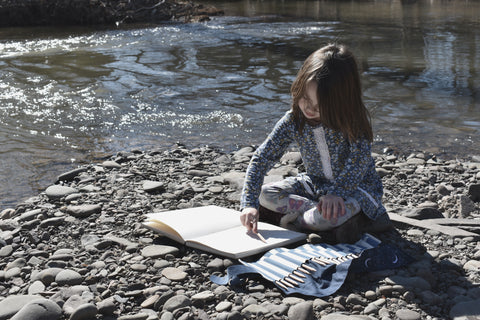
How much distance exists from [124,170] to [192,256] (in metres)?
1.91

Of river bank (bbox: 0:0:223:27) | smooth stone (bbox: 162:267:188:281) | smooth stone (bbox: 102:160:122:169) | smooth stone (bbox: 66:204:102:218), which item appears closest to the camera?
smooth stone (bbox: 162:267:188:281)

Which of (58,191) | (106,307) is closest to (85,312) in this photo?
(106,307)

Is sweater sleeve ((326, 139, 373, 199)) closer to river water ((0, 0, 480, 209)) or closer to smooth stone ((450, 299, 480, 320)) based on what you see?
smooth stone ((450, 299, 480, 320))

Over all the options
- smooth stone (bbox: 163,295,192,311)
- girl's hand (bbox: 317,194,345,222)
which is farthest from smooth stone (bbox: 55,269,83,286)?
girl's hand (bbox: 317,194,345,222)

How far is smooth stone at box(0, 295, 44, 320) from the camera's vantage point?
256cm

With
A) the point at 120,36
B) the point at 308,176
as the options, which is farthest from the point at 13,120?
the point at 120,36

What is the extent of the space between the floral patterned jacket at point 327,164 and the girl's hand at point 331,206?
0.11 meters

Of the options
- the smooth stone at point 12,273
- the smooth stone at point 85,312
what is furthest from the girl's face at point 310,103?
the smooth stone at point 12,273

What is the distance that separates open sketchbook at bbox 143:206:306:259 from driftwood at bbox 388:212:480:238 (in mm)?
710

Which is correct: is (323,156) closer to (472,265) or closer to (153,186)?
(472,265)

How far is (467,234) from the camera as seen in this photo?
3.36 m

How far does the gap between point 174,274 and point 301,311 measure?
0.73m

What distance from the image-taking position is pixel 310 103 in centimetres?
324

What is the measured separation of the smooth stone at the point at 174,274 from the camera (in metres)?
2.91
